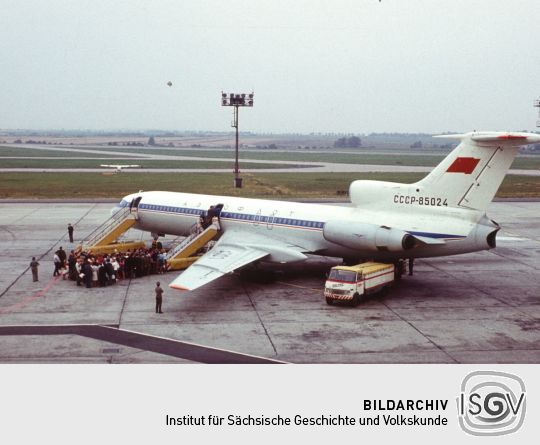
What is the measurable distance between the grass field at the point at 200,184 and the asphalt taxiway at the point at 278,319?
124 feet

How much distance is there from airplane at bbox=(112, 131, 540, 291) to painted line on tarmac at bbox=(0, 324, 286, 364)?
10.3 feet

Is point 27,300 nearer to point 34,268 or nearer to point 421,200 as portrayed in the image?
point 34,268

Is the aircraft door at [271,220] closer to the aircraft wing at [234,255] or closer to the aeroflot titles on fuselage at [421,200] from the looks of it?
the aircraft wing at [234,255]

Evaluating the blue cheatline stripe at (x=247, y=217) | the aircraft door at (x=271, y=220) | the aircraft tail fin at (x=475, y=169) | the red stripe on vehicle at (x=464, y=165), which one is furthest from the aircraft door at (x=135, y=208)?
the red stripe on vehicle at (x=464, y=165)

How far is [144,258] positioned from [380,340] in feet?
50.1

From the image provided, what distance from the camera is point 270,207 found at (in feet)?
114

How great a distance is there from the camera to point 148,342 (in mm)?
22391

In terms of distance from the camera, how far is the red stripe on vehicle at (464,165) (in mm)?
28188

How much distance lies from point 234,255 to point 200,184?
5357 cm

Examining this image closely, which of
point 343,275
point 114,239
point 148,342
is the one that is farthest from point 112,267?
point 343,275

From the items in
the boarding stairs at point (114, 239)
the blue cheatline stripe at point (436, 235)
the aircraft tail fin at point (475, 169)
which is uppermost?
the aircraft tail fin at point (475, 169)
